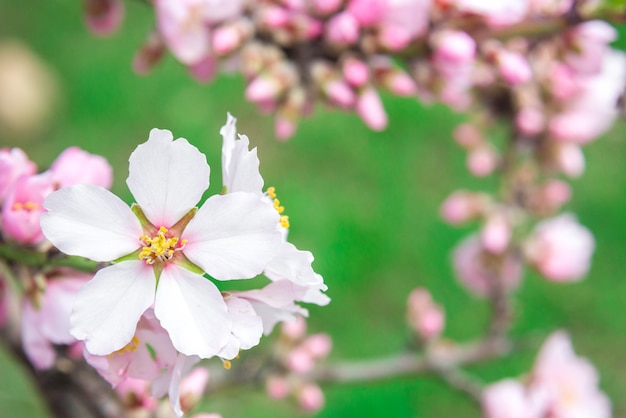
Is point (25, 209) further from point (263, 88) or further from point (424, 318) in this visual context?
point (424, 318)

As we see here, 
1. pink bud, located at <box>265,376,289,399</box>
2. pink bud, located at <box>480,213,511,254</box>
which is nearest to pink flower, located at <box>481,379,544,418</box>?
pink bud, located at <box>480,213,511,254</box>

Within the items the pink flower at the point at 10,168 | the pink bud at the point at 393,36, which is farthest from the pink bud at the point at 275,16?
the pink flower at the point at 10,168

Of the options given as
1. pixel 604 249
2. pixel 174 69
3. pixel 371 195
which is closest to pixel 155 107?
pixel 174 69

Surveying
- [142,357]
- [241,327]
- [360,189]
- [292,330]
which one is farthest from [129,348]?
[360,189]

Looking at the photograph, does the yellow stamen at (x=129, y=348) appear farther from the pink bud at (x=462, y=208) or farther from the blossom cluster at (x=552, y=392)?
the pink bud at (x=462, y=208)

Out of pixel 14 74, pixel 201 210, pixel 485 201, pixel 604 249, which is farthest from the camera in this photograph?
pixel 14 74

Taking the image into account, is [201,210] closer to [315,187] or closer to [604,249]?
[315,187]
